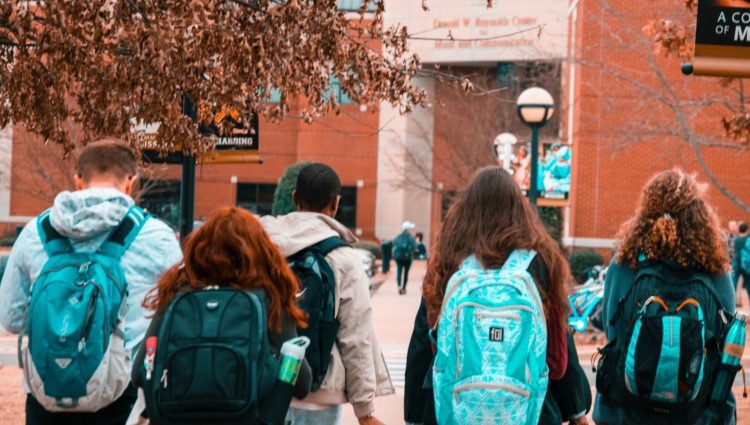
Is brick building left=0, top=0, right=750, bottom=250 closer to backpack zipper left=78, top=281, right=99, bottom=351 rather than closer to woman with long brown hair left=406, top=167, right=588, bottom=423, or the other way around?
woman with long brown hair left=406, top=167, right=588, bottom=423

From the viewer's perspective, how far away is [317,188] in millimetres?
5156

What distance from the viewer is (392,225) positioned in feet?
189

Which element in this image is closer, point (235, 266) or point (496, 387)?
point (235, 266)

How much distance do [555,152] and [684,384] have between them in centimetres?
1437

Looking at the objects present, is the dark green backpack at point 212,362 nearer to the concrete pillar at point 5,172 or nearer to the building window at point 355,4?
the building window at point 355,4

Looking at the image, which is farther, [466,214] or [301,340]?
[466,214]

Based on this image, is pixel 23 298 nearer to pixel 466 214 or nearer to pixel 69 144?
pixel 466 214

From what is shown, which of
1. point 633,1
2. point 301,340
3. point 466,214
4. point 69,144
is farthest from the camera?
point 633,1

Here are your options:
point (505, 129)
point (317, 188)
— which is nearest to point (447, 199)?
point (505, 129)

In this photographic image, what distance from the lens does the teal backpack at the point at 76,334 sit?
14.3 feet

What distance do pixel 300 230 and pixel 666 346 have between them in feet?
5.63

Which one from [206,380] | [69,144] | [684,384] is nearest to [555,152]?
[69,144]

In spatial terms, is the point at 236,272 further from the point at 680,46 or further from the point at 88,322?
the point at 680,46

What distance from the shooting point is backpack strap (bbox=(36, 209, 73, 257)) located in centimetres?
464
